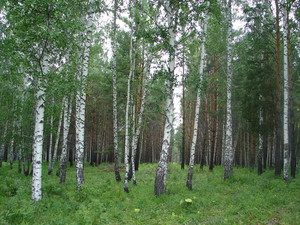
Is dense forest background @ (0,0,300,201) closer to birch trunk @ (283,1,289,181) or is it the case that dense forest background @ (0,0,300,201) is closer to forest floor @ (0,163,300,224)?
birch trunk @ (283,1,289,181)

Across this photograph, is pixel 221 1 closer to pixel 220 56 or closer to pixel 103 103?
pixel 220 56

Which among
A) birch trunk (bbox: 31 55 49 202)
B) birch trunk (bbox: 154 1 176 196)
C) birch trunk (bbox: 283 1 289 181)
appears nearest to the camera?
birch trunk (bbox: 31 55 49 202)

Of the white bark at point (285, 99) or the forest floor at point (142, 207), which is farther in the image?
the white bark at point (285, 99)

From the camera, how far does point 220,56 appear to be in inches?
836

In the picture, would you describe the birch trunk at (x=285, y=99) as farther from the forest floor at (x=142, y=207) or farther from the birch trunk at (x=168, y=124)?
the birch trunk at (x=168, y=124)

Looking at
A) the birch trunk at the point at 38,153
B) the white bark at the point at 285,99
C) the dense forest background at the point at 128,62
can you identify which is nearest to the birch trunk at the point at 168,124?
the dense forest background at the point at 128,62

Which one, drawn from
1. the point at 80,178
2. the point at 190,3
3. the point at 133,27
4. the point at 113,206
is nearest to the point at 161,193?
the point at 113,206

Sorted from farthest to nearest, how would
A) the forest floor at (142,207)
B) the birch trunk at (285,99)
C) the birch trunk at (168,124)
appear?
the birch trunk at (285,99)
the birch trunk at (168,124)
the forest floor at (142,207)

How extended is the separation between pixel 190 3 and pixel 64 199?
383 inches

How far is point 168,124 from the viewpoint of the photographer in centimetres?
977

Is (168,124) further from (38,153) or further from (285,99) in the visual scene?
(285,99)

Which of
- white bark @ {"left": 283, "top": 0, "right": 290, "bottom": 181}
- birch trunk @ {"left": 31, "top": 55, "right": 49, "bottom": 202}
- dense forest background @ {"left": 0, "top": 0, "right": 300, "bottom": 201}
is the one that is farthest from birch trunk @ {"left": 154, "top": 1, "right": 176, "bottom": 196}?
white bark @ {"left": 283, "top": 0, "right": 290, "bottom": 181}

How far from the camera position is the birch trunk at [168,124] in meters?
9.52

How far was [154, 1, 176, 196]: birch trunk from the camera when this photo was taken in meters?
9.52
